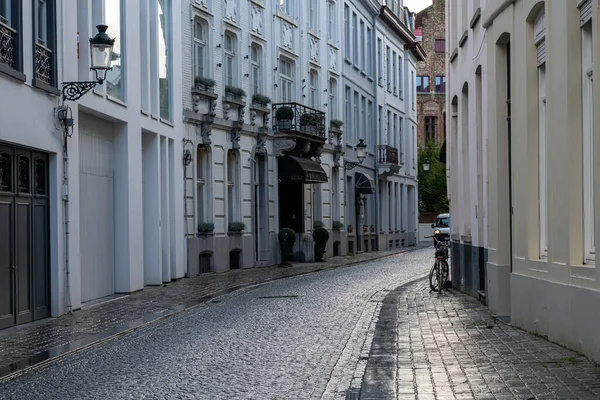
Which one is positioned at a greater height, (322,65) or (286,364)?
(322,65)

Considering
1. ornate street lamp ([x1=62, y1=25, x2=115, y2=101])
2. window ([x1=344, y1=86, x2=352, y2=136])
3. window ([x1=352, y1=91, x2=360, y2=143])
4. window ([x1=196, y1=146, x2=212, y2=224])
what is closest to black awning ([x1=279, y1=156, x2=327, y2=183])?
window ([x1=196, y1=146, x2=212, y2=224])

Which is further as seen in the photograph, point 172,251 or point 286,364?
point 172,251

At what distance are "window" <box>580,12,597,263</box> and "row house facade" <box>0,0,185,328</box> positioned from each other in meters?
7.77

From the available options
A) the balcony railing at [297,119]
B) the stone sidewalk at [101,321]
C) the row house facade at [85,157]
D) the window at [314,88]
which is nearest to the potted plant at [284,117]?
the balcony railing at [297,119]

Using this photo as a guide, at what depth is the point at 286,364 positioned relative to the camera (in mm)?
10953

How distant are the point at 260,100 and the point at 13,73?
1886cm

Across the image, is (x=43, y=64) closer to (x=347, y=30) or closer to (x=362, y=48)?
(x=347, y=30)

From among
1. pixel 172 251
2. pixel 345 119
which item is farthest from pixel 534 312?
pixel 345 119

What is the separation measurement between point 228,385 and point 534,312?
465cm

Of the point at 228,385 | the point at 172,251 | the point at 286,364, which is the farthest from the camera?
the point at 172,251

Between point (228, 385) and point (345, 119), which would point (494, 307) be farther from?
point (345, 119)

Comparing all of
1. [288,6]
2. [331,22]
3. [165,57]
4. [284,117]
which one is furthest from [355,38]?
[165,57]

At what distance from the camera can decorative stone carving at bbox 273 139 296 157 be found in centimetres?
3544

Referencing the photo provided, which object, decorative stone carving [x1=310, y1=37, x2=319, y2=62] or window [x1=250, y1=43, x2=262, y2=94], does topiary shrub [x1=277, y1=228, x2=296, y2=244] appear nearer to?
window [x1=250, y1=43, x2=262, y2=94]
